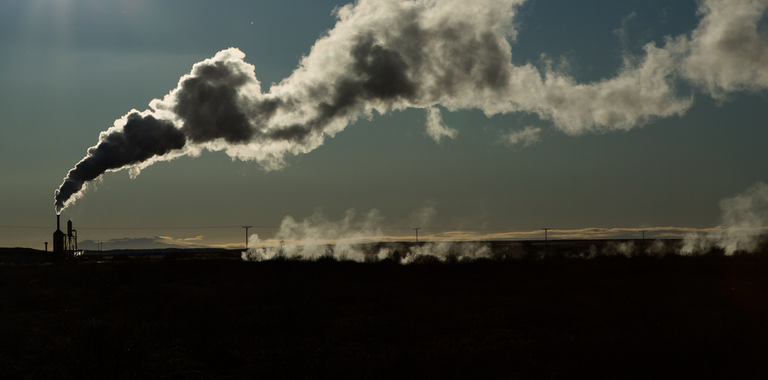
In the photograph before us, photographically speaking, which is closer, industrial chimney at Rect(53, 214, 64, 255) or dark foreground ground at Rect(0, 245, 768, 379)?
dark foreground ground at Rect(0, 245, 768, 379)

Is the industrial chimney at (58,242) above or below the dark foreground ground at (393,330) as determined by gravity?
above

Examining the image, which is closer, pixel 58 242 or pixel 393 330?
pixel 393 330

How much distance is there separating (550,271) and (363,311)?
2050 centimetres

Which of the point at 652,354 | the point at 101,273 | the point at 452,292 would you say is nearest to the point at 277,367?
the point at 652,354

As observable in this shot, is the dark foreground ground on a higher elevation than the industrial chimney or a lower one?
lower

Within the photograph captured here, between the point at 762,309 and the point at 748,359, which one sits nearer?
the point at 748,359

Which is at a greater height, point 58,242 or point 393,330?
point 58,242

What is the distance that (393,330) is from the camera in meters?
14.8

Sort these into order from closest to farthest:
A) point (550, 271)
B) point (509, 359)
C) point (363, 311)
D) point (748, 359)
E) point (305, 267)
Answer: point (748, 359) < point (509, 359) < point (363, 311) < point (550, 271) < point (305, 267)

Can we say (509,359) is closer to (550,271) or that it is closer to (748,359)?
(748,359)

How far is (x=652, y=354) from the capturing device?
1105 centimetres

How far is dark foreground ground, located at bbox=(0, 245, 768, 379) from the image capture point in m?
10.7

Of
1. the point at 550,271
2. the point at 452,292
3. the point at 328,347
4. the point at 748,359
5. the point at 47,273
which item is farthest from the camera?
the point at 550,271

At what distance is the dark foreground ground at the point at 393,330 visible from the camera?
35.1 feet
